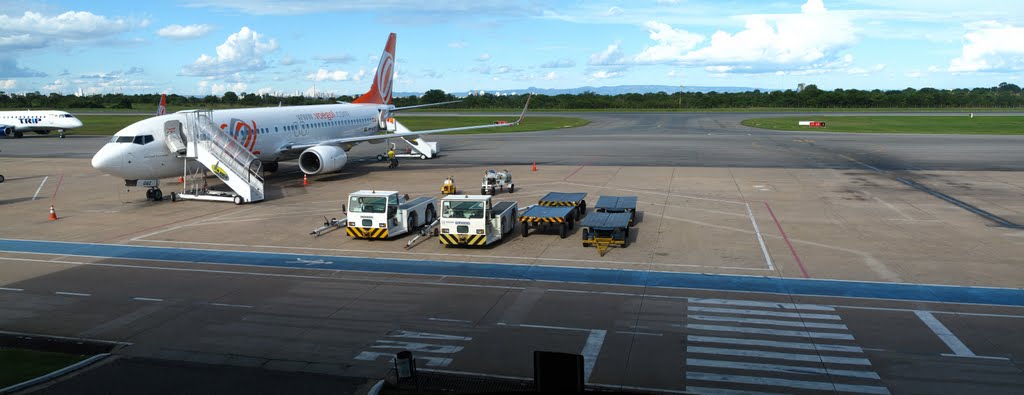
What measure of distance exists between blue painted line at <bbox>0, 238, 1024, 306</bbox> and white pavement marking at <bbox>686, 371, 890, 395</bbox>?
7.33m

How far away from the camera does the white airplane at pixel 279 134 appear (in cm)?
3934

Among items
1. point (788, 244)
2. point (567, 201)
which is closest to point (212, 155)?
point (567, 201)

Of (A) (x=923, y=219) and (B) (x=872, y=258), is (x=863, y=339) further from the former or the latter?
(A) (x=923, y=219)

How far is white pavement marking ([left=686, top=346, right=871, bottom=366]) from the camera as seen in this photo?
1616cm

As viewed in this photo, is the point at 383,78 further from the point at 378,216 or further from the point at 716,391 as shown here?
the point at 716,391

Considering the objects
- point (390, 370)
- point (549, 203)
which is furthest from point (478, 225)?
point (390, 370)

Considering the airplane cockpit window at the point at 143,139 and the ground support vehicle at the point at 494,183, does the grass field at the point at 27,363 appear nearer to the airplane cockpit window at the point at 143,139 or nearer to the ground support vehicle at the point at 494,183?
the airplane cockpit window at the point at 143,139

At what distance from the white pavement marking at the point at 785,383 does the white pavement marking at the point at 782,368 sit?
0.54m

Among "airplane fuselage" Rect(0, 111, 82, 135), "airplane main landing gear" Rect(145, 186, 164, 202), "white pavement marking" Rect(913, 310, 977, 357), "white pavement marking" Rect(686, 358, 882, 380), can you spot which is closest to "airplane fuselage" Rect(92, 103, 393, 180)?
"airplane main landing gear" Rect(145, 186, 164, 202)

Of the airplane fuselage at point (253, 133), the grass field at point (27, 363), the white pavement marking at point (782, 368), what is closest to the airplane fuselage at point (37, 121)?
the airplane fuselage at point (253, 133)

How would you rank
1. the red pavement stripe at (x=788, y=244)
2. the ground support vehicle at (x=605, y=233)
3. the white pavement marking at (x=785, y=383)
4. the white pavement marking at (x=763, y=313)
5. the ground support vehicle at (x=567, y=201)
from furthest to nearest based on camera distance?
1. the ground support vehicle at (x=567, y=201)
2. the ground support vehicle at (x=605, y=233)
3. the red pavement stripe at (x=788, y=244)
4. the white pavement marking at (x=763, y=313)
5. the white pavement marking at (x=785, y=383)

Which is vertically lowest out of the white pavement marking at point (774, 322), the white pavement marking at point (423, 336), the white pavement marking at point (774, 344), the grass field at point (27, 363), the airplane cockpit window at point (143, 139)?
the grass field at point (27, 363)

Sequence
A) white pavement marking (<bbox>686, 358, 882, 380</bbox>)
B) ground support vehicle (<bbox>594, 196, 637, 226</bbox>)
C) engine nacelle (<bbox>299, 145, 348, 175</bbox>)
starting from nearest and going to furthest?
1. white pavement marking (<bbox>686, 358, 882, 380</bbox>)
2. ground support vehicle (<bbox>594, 196, 637, 226</bbox>)
3. engine nacelle (<bbox>299, 145, 348, 175</bbox>)

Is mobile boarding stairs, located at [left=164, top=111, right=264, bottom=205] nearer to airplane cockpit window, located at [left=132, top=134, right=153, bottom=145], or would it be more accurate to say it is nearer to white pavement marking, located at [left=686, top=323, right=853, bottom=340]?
airplane cockpit window, located at [left=132, top=134, right=153, bottom=145]
